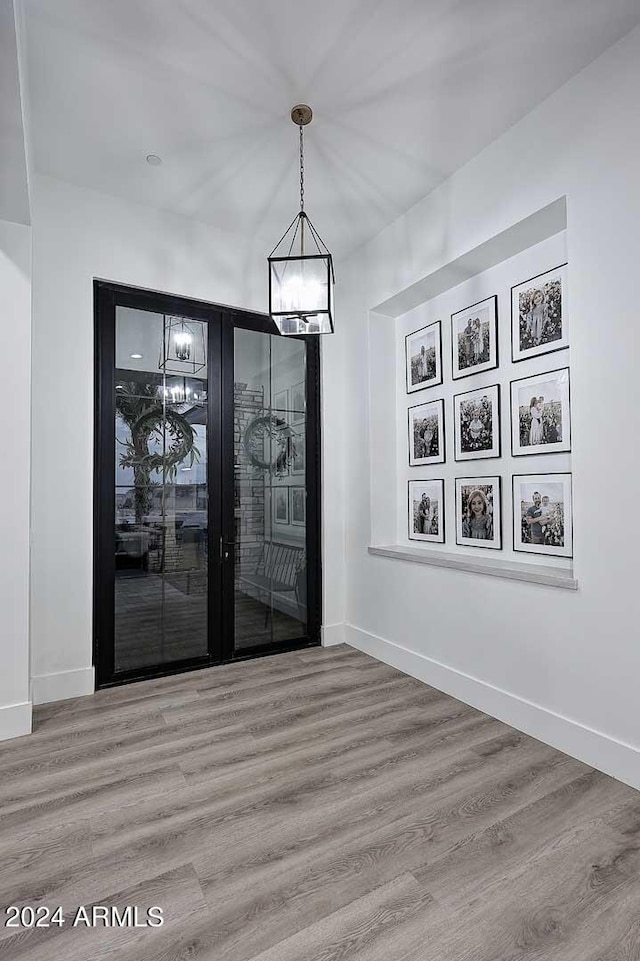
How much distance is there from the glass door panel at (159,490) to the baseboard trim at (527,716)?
4.82 feet

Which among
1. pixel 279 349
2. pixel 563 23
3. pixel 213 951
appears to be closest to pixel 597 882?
pixel 213 951

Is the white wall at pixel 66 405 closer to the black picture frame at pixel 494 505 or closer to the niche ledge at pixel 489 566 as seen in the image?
the niche ledge at pixel 489 566

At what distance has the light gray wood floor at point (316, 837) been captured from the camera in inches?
60.1

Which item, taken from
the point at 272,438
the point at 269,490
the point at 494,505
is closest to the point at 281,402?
the point at 272,438

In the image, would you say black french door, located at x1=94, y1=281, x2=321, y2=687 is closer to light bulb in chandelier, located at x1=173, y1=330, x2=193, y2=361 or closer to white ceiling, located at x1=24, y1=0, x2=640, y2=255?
light bulb in chandelier, located at x1=173, y1=330, x2=193, y2=361

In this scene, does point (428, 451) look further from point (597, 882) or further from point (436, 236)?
point (597, 882)

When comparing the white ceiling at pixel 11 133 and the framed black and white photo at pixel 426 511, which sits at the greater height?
the white ceiling at pixel 11 133

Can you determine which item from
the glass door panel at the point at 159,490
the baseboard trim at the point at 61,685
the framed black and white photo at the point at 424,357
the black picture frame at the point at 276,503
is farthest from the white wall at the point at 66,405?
the framed black and white photo at the point at 424,357

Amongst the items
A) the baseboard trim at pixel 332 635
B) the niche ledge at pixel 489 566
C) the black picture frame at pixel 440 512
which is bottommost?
the baseboard trim at pixel 332 635

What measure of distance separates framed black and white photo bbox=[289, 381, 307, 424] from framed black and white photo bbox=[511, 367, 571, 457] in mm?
1668

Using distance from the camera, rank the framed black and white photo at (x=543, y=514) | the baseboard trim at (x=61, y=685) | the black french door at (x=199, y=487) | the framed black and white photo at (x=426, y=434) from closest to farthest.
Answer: the framed black and white photo at (x=543, y=514) < the baseboard trim at (x=61, y=685) < the black french door at (x=199, y=487) < the framed black and white photo at (x=426, y=434)

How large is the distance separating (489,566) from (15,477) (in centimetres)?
262

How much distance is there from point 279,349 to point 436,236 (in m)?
1.41

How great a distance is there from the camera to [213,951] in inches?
58.2
